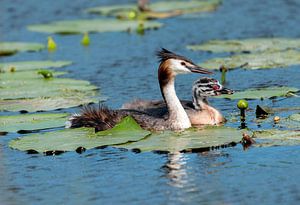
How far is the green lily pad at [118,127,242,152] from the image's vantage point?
12.4 meters

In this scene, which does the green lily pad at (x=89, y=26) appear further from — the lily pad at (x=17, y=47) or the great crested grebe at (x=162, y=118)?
the great crested grebe at (x=162, y=118)

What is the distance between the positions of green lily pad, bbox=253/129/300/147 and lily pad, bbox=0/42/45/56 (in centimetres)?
954

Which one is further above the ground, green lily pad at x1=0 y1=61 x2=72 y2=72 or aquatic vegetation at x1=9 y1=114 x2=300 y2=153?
green lily pad at x1=0 y1=61 x2=72 y2=72

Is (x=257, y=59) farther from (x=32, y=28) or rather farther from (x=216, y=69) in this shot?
(x=32, y=28)

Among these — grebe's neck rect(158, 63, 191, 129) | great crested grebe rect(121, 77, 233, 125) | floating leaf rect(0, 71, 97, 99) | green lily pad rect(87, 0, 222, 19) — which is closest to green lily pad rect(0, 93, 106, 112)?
floating leaf rect(0, 71, 97, 99)

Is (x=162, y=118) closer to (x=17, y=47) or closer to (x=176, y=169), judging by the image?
Answer: (x=176, y=169)

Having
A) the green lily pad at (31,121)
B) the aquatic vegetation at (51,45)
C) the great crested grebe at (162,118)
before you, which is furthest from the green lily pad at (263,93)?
the aquatic vegetation at (51,45)

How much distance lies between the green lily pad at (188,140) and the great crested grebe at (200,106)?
911mm

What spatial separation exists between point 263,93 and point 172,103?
203cm

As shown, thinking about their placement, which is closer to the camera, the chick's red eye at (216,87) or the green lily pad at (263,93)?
the chick's red eye at (216,87)

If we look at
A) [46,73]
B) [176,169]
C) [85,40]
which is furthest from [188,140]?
[85,40]

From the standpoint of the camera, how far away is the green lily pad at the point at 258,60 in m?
17.9

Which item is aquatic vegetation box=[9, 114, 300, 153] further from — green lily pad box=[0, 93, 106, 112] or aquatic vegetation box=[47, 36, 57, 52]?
aquatic vegetation box=[47, 36, 57, 52]

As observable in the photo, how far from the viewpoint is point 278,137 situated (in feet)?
41.4
